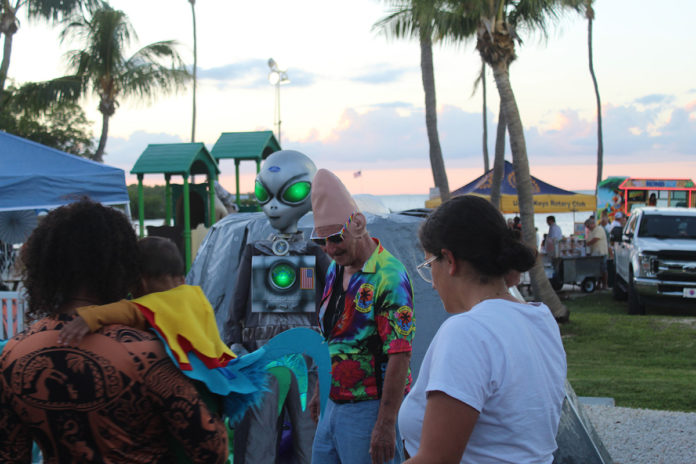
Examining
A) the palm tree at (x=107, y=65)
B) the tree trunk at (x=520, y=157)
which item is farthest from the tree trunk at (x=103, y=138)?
the tree trunk at (x=520, y=157)

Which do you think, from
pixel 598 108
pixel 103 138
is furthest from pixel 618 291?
pixel 598 108

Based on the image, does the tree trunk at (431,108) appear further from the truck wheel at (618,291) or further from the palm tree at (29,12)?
the palm tree at (29,12)

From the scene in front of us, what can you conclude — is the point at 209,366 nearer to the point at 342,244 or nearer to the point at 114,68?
the point at 342,244

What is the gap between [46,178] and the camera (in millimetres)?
8172

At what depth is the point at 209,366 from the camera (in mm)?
2033

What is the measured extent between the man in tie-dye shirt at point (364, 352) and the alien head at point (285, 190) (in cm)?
149

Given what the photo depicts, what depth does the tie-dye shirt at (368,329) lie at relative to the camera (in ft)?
9.79

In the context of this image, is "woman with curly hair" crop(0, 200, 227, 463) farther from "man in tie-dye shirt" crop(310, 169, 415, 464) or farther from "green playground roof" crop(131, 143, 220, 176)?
"green playground roof" crop(131, 143, 220, 176)

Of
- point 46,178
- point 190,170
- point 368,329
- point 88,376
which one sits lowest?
point 368,329

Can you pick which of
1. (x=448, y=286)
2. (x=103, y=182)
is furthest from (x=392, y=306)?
(x=103, y=182)

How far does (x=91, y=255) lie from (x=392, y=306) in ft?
4.87

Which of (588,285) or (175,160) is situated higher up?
(175,160)

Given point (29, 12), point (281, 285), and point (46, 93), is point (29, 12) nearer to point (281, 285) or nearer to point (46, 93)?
point (46, 93)

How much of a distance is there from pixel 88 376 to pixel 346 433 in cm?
149
